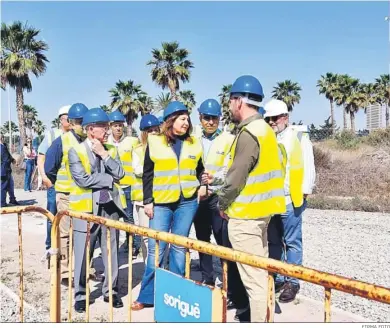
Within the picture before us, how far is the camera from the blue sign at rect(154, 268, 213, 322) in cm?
214

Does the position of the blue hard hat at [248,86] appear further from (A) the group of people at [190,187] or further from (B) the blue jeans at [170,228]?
(B) the blue jeans at [170,228]

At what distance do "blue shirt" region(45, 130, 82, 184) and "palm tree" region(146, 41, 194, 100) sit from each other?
29.8 metres

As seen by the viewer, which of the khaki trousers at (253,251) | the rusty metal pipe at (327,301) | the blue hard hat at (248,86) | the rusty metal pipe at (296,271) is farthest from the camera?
the blue hard hat at (248,86)

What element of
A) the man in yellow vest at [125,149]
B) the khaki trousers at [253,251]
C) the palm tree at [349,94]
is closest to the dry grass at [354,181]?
the man in yellow vest at [125,149]

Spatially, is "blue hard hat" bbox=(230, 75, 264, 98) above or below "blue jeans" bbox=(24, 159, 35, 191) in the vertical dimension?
above

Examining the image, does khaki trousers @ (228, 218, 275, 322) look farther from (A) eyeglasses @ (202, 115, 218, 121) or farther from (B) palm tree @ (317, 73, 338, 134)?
(B) palm tree @ (317, 73, 338, 134)

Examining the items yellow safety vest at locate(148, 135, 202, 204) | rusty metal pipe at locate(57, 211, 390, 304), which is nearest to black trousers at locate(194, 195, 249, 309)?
yellow safety vest at locate(148, 135, 202, 204)

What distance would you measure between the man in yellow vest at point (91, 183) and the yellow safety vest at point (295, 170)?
1594 millimetres

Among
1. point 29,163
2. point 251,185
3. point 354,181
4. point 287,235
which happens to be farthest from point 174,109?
point 29,163

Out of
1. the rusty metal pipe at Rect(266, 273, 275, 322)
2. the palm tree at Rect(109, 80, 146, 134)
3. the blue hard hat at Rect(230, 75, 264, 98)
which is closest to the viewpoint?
the rusty metal pipe at Rect(266, 273, 275, 322)

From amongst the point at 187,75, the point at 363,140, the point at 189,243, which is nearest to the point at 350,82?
the point at 187,75

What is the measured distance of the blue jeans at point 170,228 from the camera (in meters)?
3.97

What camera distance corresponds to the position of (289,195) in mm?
4238
